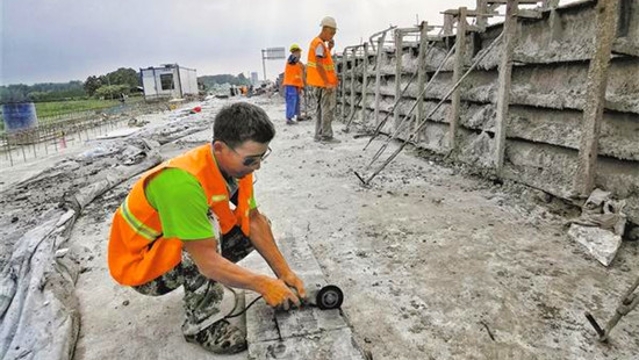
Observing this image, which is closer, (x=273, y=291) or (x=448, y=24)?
(x=273, y=291)

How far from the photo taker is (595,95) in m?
3.12

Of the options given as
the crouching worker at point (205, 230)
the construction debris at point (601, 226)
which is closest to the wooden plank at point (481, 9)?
the construction debris at point (601, 226)

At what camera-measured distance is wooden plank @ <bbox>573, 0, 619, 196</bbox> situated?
3020 millimetres

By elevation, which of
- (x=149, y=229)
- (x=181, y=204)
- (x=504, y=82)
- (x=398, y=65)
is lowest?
(x=149, y=229)

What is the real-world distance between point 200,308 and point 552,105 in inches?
140

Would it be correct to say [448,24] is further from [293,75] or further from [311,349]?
[311,349]

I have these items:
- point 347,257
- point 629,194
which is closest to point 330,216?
point 347,257

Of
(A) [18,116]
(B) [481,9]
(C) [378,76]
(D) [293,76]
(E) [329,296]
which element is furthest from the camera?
(A) [18,116]

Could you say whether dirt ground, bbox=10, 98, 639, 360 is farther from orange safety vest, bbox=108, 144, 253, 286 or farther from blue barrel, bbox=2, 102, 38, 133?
blue barrel, bbox=2, 102, 38, 133

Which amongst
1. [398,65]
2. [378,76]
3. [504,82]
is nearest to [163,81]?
[378,76]

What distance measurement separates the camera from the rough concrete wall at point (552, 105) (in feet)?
10.2

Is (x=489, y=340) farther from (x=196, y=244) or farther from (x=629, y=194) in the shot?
(x=629, y=194)

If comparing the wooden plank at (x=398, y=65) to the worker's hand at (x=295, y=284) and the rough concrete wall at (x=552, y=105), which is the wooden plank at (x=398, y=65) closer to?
the rough concrete wall at (x=552, y=105)

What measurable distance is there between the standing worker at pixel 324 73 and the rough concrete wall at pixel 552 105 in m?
2.32
